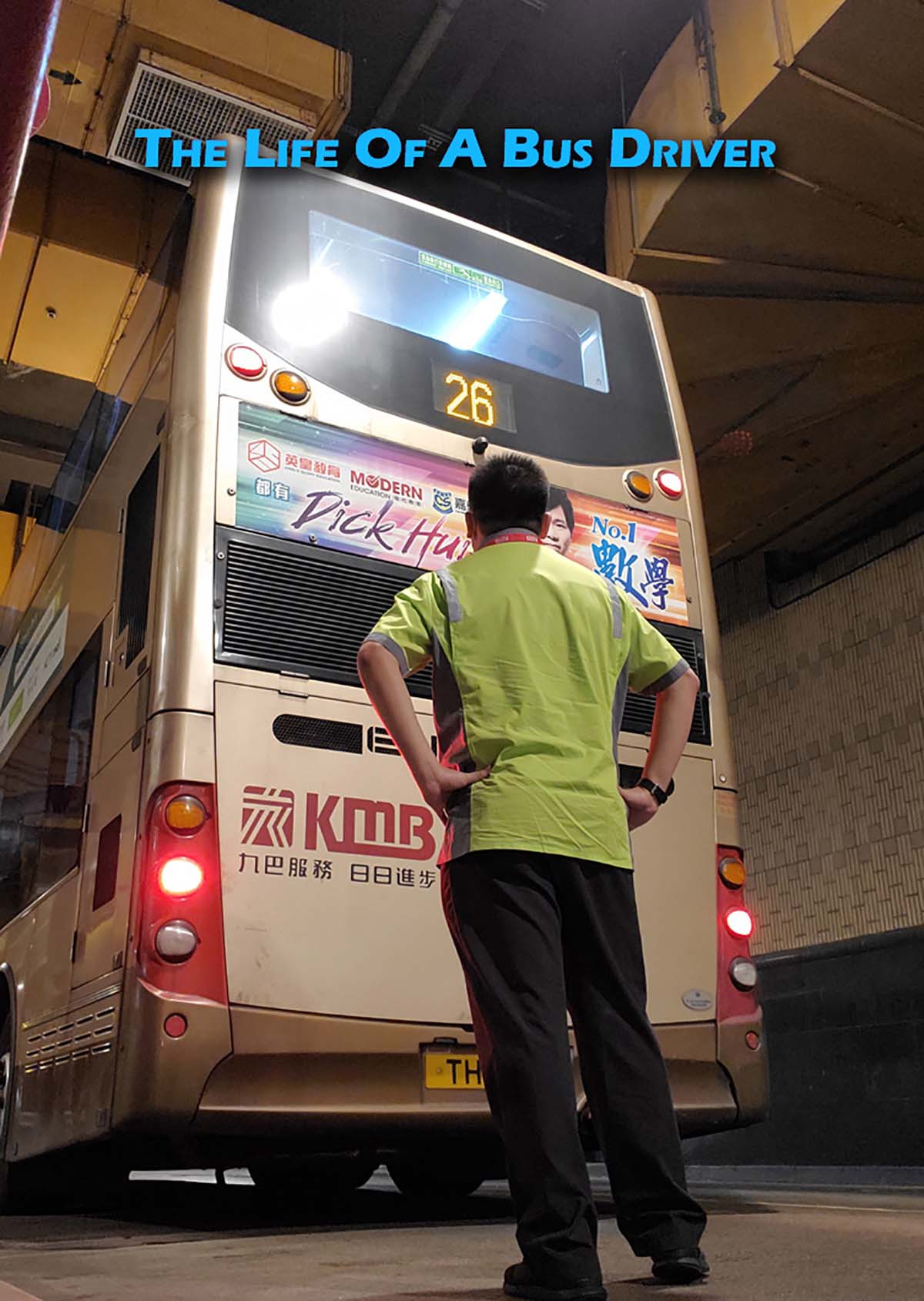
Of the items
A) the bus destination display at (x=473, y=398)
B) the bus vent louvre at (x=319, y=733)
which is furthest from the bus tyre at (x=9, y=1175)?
the bus destination display at (x=473, y=398)

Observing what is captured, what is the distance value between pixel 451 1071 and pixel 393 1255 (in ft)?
2.34

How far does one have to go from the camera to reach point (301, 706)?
3895 mm

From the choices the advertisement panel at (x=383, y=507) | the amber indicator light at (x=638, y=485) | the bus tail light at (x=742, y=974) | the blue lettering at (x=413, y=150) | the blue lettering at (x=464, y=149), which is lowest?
the bus tail light at (x=742, y=974)

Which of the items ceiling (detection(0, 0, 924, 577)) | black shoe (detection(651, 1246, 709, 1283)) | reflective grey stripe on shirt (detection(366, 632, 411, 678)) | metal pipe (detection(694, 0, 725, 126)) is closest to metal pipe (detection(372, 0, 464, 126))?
ceiling (detection(0, 0, 924, 577))

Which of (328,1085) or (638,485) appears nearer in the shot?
(328,1085)

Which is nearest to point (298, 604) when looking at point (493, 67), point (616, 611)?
point (616, 611)

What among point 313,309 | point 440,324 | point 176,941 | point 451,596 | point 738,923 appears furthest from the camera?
point 440,324

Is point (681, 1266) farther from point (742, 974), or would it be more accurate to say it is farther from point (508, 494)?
point (742, 974)

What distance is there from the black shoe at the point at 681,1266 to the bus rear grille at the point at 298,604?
2029mm

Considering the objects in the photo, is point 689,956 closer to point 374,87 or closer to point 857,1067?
point 857,1067

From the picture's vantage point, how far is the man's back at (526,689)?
2.42 meters

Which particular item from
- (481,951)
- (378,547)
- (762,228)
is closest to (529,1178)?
(481,951)

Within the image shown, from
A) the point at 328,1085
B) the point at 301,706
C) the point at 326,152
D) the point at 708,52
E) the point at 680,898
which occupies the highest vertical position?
the point at 326,152

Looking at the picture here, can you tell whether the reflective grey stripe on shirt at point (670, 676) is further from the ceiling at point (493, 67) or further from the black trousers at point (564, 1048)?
the ceiling at point (493, 67)
